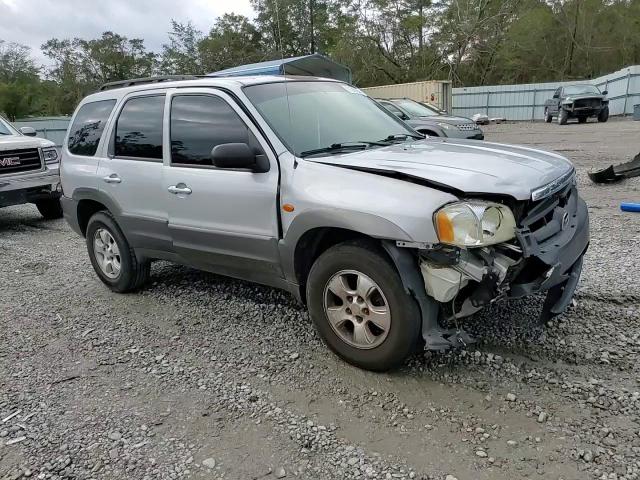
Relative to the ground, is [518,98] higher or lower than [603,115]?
higher

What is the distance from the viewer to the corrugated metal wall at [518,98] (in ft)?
90.7

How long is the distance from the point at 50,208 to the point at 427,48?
127ft

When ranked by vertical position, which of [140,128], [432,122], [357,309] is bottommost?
[357,309]

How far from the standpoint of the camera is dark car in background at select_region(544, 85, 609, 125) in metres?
22.7

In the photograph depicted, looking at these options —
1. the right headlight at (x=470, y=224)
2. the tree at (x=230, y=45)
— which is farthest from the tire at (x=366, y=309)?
the tree at (x=230, y=45)

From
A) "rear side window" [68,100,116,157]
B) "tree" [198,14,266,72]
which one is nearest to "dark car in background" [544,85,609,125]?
"tree" [198,14,266,72]

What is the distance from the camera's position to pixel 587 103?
74.4ft

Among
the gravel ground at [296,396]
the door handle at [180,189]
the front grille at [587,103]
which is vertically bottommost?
the gravel ground at [296,396]

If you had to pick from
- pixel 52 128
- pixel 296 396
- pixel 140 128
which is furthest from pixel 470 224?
pixel 52 128

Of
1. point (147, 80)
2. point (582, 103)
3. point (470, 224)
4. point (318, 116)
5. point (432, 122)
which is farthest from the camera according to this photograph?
point (582, 103)

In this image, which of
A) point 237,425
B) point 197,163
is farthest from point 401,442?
point 197,163

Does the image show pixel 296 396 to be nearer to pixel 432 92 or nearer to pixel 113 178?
pixel 113 178

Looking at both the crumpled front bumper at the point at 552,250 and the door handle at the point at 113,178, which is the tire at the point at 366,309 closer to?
the crumpled front bumper at the point at 552,250

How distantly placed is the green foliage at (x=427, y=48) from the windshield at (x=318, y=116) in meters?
36.1
